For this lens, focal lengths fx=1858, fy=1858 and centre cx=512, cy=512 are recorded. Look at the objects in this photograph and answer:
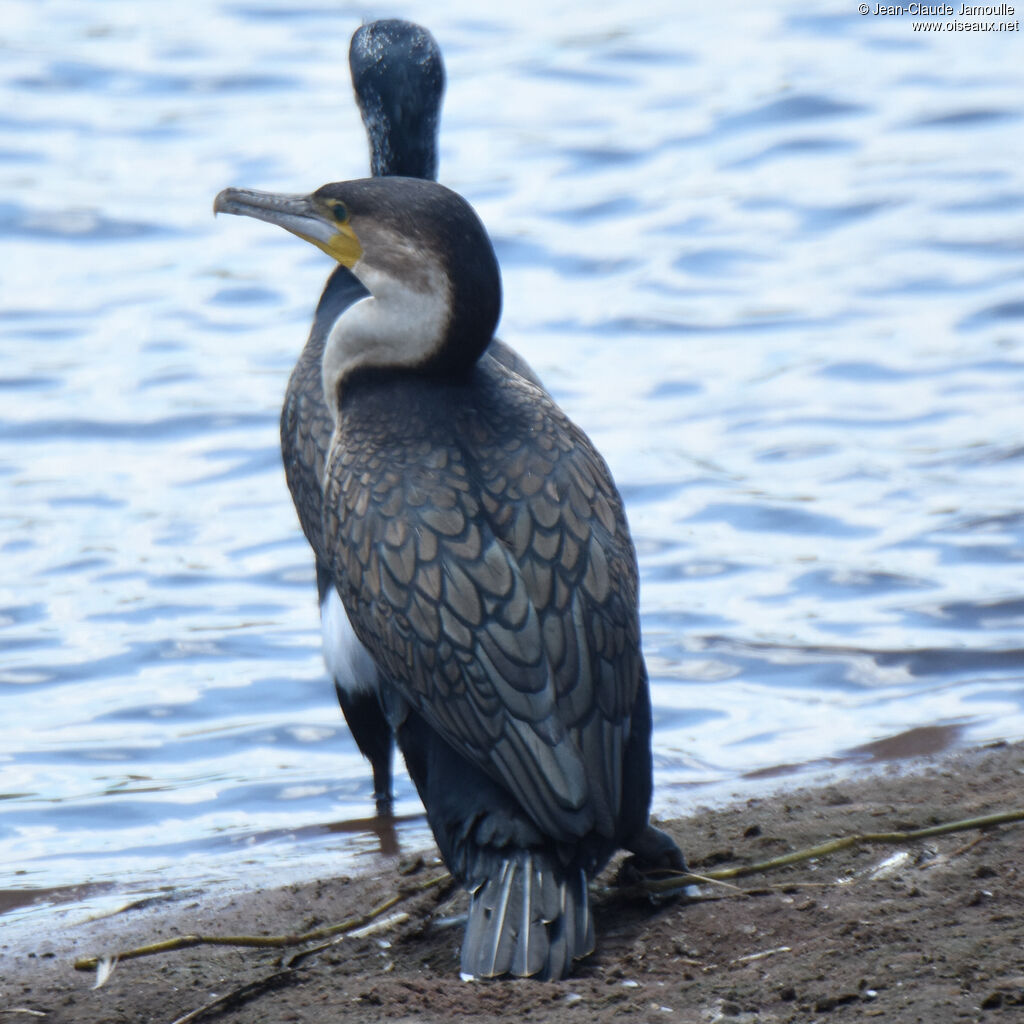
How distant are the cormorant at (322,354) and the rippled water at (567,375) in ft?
1.35

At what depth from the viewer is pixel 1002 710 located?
5.75m

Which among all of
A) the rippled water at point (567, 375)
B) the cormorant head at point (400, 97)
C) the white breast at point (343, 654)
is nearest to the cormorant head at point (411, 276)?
the white breast at point (343, 654)

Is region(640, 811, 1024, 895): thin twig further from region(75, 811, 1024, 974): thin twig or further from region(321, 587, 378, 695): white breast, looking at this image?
region(321, 587, 378, 695): white breast

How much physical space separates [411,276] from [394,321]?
0.35 ft

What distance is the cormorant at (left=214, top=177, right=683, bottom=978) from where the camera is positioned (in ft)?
12.0

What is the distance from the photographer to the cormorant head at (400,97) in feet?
19.8

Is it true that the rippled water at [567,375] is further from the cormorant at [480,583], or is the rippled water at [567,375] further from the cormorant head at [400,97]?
the cormorant head at [400,97]

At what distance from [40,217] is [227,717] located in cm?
549

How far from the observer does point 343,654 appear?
4926 millimetres

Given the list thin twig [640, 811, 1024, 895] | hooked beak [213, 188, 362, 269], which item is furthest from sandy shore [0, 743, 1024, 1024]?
hooked beak [213, 188, 362, 269]

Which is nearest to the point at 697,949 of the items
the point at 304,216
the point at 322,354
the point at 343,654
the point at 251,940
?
the point at 251,940

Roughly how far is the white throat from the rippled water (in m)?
1.62

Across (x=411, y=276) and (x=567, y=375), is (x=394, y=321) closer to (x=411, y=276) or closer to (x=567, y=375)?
(x=411, y=276)

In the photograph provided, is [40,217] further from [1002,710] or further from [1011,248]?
[1002,710]
